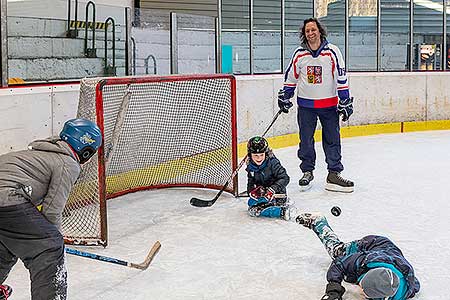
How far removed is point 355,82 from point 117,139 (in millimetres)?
4302

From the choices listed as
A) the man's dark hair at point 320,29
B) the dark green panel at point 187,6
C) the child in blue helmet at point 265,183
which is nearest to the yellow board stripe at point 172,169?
the child in blue helmet at point 265,183

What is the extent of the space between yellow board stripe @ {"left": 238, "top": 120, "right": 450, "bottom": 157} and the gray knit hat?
4.66 meters

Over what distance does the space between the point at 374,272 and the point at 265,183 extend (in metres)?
1.70

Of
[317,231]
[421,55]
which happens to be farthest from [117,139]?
[421,55]

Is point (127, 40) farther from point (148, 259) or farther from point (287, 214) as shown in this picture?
point (148, 259)

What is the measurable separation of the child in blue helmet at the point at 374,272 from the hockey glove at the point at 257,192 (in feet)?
3.58

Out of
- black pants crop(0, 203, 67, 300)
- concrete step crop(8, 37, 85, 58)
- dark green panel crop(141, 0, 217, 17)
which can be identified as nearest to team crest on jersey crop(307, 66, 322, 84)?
concrete step crop(8, 37, 85, 58)

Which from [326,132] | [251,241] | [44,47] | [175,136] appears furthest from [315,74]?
[44,47]

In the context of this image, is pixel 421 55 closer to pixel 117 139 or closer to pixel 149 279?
pixel 117 139

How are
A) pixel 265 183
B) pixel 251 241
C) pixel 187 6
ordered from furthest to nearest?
1. pixel 187 6
2. pixel 265 183
3. pixel 251 241

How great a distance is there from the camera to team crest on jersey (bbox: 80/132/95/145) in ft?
7.60

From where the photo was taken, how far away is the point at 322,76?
4652 millimetres

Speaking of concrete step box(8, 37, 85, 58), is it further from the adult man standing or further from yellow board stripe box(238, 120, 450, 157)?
yellow board stripe box(238, 120, 450, 157)

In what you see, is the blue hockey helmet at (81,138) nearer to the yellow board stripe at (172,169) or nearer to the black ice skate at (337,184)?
the yellow board stripe at (172,169)
